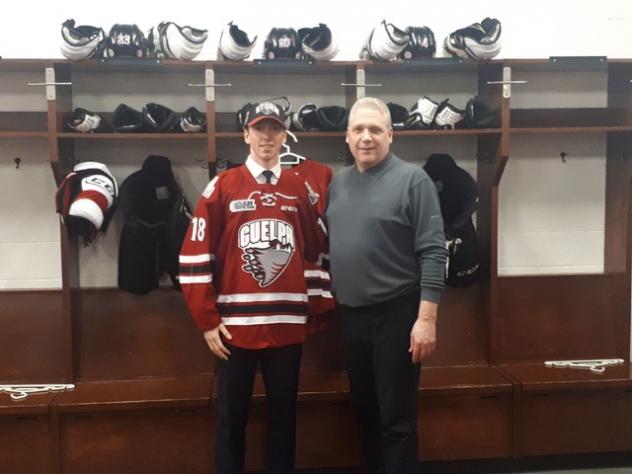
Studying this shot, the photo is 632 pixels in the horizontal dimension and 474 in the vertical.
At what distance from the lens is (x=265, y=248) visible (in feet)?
6.59

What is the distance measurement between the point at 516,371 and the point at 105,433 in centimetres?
183

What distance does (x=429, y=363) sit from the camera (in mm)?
2951

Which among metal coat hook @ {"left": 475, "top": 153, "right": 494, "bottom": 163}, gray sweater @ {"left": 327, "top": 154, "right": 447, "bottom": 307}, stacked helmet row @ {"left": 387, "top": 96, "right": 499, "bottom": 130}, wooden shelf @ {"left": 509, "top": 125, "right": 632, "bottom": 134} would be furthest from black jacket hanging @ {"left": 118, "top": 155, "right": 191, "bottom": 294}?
wooden shelf @ {"left": 509, "top": 125, "right": 632, "bottom": 134}

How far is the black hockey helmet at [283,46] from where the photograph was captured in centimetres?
259

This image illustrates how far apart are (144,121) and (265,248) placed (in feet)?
3.20

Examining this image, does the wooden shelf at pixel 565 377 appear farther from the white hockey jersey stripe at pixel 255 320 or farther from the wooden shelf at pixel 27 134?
the wooden shelf at pixel 27 134

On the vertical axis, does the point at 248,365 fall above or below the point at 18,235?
below

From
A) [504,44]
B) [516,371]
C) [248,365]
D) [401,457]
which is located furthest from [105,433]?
[504,44]

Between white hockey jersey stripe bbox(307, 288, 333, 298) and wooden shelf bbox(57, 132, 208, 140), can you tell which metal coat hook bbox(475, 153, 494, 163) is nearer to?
white hockey jersey stripe bbox(307, 288, 333, 298)

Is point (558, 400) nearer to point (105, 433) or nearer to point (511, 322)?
point (511, 322)

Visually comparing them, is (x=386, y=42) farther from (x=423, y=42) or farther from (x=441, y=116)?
(x=441, y=116)

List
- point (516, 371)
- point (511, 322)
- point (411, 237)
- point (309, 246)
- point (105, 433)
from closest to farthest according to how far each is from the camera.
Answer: point (411, 237)
point (309, 246)
point (105, 433)
point (516, 371)
point (511, 322)

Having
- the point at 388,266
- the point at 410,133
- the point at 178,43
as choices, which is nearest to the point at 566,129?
the point at 410,133

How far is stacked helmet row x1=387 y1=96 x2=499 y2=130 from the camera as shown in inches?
106
